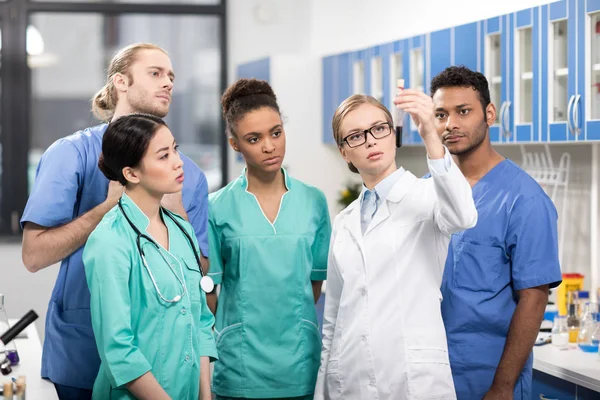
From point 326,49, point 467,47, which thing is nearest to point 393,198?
point 467,47

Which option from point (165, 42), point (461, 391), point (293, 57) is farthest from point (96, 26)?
point (461, 391)

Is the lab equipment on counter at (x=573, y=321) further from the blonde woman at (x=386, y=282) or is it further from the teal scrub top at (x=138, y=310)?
the teal scrub top at (x=138, y=310)

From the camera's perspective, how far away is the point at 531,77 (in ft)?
11.7

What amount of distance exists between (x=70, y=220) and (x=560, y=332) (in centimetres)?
187

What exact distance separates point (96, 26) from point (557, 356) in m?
4.35

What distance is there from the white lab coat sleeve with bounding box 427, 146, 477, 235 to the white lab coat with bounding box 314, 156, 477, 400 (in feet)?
0.18

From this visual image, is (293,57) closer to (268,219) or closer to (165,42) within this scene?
(165,42)

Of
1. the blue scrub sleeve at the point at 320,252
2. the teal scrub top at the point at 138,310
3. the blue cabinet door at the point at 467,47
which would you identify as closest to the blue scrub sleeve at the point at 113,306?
the teal scrub top at the point at 138,310

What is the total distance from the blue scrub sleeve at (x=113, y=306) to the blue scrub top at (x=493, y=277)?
0.86 metres

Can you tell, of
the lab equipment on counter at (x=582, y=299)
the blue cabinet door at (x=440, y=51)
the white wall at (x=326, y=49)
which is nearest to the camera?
the lab equipment on counter at (x=582, y=299)

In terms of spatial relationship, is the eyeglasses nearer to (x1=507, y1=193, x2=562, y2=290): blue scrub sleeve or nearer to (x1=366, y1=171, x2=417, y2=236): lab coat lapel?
(x1=366, y1=171, x2=417, y2=236): lab coat lapel

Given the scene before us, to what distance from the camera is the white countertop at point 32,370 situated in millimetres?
2232

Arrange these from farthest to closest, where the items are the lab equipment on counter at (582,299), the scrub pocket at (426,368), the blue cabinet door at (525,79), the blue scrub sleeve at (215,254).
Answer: the blue cabinet door at (525,79), the lab equipment on counter at (582,299), the blue scrub sleeve at (215,254), the scrub pocket at (426,368)

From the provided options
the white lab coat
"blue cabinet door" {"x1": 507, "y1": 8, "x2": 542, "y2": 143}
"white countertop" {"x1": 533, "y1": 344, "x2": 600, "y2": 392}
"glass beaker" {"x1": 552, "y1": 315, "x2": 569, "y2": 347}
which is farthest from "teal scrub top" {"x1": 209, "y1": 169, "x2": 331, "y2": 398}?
"blue cabinet door" {"x1": 507, "y1": 8, "x2": 542, "y2": 143}
